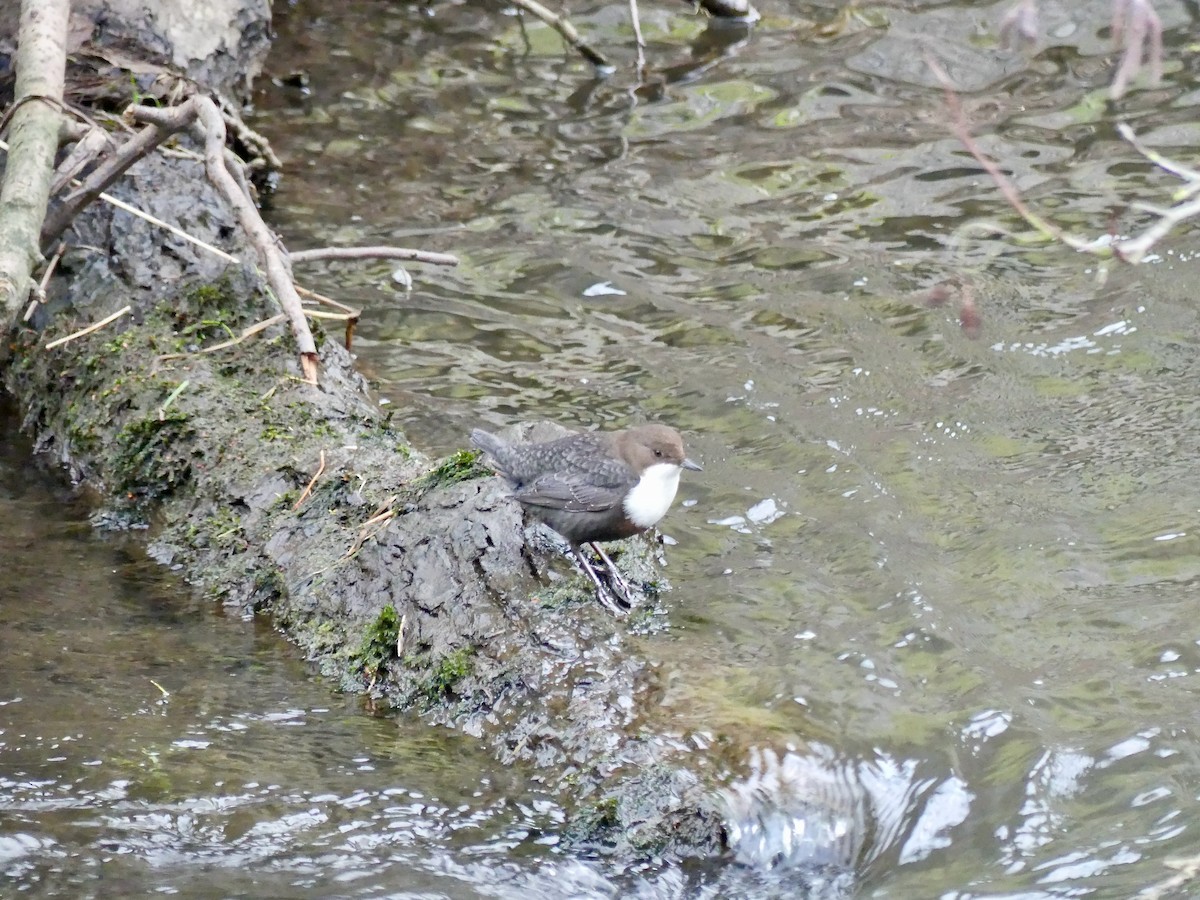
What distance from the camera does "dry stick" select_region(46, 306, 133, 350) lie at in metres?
5.28

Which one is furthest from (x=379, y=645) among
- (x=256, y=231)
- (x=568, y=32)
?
(x=568, y=32)

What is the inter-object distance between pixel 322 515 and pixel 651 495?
111cm

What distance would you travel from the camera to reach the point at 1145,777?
352cm

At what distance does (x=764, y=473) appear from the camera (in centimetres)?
536

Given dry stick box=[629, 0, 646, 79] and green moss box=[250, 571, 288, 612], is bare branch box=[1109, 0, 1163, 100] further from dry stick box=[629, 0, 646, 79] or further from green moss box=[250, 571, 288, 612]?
dry stick box=[629, 0, 646, 79]

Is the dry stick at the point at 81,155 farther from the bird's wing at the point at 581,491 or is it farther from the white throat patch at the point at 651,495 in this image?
the white throat patch at the point at 651,495

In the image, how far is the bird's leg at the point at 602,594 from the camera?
4127mm

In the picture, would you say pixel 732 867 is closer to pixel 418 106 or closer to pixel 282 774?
pixel 282 774

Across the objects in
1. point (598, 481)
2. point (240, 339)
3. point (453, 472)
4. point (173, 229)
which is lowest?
point (598, 481)

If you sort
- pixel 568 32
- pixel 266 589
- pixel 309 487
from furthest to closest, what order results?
pixel 568 32
pixel 309 487
pixel 266 589

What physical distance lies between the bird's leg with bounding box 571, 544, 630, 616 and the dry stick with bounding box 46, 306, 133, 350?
2306 mm

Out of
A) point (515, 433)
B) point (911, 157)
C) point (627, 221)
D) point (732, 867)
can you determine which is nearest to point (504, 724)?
point (732, 867)

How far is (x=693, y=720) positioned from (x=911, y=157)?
5.34 m

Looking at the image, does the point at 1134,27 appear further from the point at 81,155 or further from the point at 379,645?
the point at 81,155
